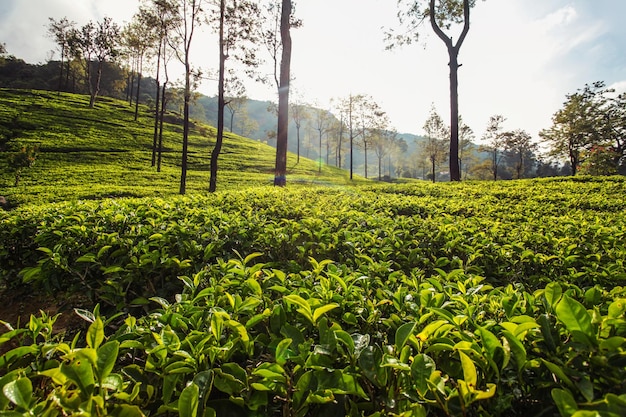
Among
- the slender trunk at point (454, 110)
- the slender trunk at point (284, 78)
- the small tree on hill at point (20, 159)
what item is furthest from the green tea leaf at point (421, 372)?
the small tree on hill at point (20, 159)

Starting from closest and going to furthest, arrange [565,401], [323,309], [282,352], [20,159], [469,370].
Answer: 1. [565,401]
2. [469,370]
3. [282,352]
4. [323,309]
5. [20,159]

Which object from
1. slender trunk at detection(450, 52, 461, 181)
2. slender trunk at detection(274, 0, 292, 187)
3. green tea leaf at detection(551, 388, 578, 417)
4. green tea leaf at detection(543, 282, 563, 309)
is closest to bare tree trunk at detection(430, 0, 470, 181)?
slender trunk at detection(450, 52, 461, 181)

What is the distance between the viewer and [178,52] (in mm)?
19500

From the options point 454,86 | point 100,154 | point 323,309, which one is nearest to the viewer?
point 323,309

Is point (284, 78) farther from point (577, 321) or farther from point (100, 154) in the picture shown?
point (100, 154)

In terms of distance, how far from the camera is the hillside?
19.8 m

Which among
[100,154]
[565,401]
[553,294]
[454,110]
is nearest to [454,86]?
[454,110]

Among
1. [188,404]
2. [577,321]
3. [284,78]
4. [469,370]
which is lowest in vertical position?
[188,404]

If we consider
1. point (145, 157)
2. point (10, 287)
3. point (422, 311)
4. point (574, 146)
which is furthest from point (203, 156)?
point (574, 146)

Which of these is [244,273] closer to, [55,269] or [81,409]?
[81,409]

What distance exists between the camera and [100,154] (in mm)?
29984

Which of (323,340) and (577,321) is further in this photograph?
(323,340)

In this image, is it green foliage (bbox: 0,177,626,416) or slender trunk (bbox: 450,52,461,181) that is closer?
green foliage (bbox: 0,177,626,416)

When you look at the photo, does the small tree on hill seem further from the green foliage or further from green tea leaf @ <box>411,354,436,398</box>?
green tea leaf @ <box>411,354,436,398</box>
